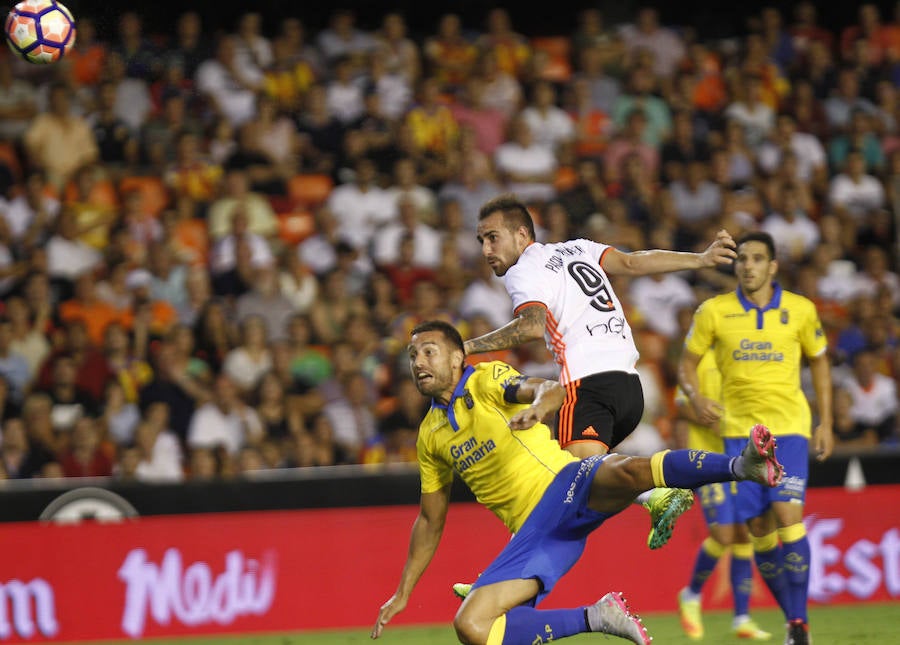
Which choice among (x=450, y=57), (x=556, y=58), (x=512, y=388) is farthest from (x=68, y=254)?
(x=512, y=388)

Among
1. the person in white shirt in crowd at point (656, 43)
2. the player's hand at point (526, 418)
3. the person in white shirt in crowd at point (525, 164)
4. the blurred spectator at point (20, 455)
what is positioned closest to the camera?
the player's hand at point (526, 418)

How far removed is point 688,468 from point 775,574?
281 cm

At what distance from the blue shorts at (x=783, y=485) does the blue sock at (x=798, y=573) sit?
281 millimetres

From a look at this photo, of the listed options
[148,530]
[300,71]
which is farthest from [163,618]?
[300,71]

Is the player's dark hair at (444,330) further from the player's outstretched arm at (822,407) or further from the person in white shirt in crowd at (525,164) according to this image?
the person in white shirt in crowd at (525,164)

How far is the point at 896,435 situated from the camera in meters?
12.5

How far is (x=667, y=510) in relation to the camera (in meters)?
6.12

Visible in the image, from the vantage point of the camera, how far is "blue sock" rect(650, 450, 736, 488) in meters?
5.89

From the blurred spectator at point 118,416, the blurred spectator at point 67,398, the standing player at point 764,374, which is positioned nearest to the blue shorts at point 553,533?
the standing player at point 764,374

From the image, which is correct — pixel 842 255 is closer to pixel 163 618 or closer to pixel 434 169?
pixel 434 169

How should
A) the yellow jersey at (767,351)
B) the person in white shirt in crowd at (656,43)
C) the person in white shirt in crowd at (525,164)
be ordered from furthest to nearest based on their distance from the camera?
the person in white shirt in crowd at (656,43), the person in white shirt in crowd at (525,164), the yellow jersey at (767,351)

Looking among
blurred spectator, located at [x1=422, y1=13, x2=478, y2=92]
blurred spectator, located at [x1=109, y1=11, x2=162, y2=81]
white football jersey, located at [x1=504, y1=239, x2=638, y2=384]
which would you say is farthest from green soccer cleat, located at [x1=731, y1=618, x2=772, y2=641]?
blurred spectator, located at [x1=109, y1=11, x2=162, y2=81]

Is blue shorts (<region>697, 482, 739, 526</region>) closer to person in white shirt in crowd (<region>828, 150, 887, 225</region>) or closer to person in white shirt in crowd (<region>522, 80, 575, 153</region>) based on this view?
person in white shirt in crowd (<region>522, 80, 575, 153</region>)

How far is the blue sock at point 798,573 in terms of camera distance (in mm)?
7988
